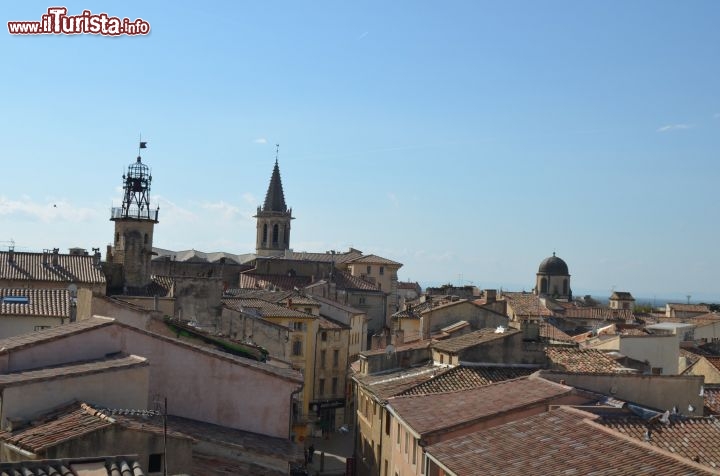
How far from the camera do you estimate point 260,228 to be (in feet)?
414

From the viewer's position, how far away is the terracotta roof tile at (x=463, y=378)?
3212 cm

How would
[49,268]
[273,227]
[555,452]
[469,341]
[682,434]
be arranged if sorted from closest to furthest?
[555,452] < [682,434] < [469,341] < [49,268] < [273,227]

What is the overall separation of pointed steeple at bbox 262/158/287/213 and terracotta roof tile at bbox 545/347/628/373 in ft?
301

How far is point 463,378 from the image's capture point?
1299 inches

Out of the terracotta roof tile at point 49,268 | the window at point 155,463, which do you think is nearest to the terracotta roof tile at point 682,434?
the window at point 155,463

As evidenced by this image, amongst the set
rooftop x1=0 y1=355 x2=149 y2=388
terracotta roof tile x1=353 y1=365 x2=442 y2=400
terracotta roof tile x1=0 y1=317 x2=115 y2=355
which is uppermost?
terracotta roof tile x1=0 y1=317 x2=115 y2=355

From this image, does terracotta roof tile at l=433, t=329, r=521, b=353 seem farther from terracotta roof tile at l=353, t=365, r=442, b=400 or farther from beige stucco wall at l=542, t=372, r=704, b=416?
beige stucco wall at l=542, t=372, r=704, b=416

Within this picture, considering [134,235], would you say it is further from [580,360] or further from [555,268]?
[555,268]

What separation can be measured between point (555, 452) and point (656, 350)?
87.1 feet

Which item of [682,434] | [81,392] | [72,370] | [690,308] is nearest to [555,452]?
[682,434]

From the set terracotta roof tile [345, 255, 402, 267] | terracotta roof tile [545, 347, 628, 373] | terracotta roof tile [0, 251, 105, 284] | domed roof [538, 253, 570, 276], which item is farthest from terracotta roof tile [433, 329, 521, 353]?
domed roof [538, 253, 570, 276]

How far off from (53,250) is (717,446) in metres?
49.3

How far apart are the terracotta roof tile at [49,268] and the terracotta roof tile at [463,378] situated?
98.3 feet

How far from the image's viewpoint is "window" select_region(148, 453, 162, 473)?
16422 mm
